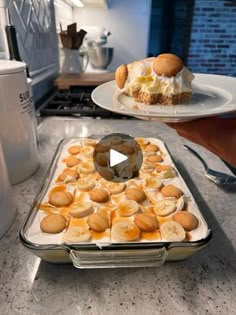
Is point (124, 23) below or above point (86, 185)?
above

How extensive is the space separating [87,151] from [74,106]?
53 cm

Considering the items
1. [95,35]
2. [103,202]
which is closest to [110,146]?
[103,202]

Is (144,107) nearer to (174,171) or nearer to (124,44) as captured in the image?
(174,171)

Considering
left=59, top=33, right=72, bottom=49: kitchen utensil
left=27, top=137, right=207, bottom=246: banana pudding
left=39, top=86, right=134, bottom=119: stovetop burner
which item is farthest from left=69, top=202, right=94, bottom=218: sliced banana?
left=59, top=33, right=72, bottom=49: kitchen utensil

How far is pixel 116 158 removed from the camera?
0.50 m

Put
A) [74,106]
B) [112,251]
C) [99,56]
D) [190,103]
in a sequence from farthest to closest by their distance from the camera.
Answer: [99,56] → [74,106] → [190,103] → [112,251]

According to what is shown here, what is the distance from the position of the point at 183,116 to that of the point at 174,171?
17cm

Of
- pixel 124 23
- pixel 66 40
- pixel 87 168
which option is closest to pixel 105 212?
pixel 87 168

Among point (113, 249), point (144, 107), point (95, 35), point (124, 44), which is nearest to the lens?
point (113, 249)

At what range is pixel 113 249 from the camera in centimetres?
28

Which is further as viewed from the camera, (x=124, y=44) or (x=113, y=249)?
(x=124, y=44)

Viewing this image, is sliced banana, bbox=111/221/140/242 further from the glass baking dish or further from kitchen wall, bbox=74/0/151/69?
kitchen wall, bbox=74/0/151/69

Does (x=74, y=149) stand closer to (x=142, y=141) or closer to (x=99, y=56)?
(x=142, y=141)

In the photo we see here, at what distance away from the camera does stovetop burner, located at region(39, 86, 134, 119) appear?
2.98ft
